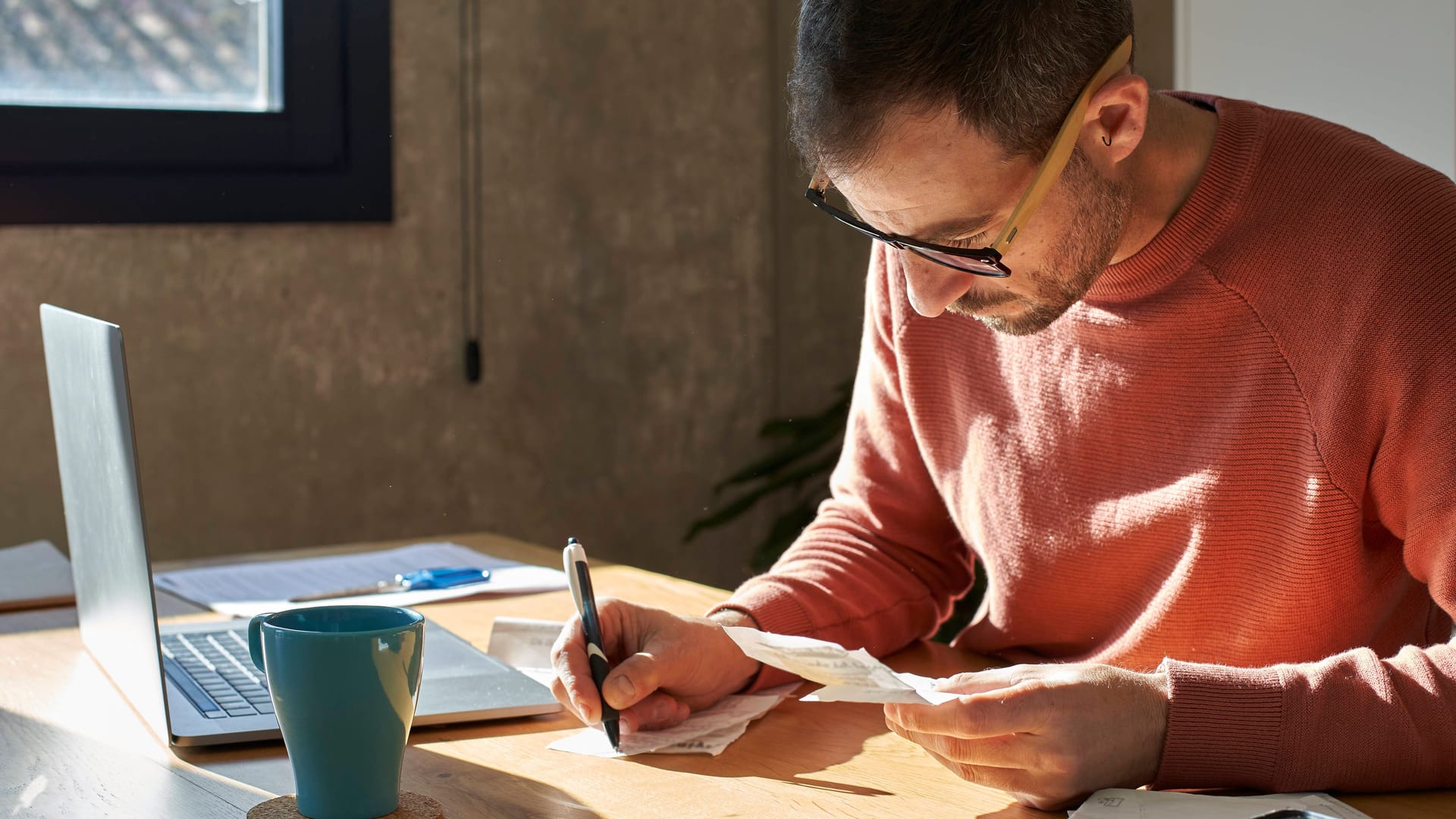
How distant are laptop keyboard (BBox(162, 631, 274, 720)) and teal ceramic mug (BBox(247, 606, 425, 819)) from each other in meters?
0.23

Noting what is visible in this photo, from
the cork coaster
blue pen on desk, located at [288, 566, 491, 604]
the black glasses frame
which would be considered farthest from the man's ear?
blue pen on desk, located at [288, 566, 491, 604]

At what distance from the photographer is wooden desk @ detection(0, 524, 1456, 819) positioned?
0.90 metres

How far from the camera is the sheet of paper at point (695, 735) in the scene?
103cm

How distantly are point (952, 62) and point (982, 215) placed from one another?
13 cm

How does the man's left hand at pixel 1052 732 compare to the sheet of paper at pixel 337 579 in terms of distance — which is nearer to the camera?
the man's left hand at pixel 1052 732

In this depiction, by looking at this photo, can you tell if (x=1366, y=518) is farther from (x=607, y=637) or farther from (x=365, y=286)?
(x=365, y=286)

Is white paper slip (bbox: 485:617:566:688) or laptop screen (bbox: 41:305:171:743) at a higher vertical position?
laptop screen (bbox: 41:305:171:743)

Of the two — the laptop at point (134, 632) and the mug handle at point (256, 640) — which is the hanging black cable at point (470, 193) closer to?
the laptop at point (134, 632)

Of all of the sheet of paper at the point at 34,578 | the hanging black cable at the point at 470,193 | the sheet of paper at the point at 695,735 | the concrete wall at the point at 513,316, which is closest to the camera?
the sheet of paper at the point at 695,735

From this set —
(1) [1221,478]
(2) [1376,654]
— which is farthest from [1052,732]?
(1) [1221,478]

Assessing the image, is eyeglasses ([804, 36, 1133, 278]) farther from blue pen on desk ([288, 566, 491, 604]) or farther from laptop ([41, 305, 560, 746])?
blue pen on desk ([288, 566, 491, 604])

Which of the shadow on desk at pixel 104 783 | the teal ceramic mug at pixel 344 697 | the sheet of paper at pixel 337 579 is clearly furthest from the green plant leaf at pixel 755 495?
the teal ceramic mug at pixel 344 697

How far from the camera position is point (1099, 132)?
3.65 feet

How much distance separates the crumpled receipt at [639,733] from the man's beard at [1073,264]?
349mm
